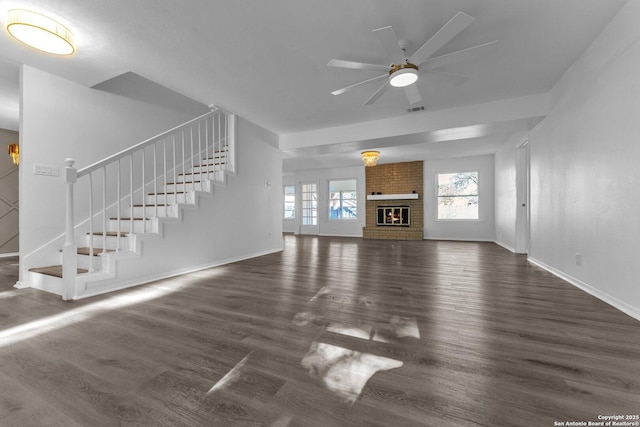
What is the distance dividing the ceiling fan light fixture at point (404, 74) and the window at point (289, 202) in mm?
8183

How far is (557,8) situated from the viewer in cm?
226

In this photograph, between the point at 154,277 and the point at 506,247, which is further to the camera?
the point at 506,247

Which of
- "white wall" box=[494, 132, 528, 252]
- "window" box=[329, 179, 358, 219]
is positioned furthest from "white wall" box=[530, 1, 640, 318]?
"window" box=[329, 179, 358, 219]

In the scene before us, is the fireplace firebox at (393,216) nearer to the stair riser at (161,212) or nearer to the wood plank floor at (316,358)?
the wood plank floor at (316,358)

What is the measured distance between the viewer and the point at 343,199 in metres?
9.78

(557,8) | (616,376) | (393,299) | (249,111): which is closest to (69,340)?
(393,299)

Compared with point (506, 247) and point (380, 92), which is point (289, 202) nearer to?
point (506, 247)

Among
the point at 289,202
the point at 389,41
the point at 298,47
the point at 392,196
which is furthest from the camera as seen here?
the point at 289,202

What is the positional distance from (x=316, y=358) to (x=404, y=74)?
2.70 metres

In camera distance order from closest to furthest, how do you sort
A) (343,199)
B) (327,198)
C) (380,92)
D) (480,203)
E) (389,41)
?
(389,41), (380,92), (480,203), (343,199), (327,198)

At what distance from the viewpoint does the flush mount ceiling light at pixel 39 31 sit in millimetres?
2207

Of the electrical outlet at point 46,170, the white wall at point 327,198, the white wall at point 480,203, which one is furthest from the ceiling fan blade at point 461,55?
the white wall at point 327,198

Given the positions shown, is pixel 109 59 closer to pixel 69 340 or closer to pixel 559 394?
pixel 69 340

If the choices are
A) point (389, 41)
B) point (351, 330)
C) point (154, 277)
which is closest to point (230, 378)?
point (351, 330)
